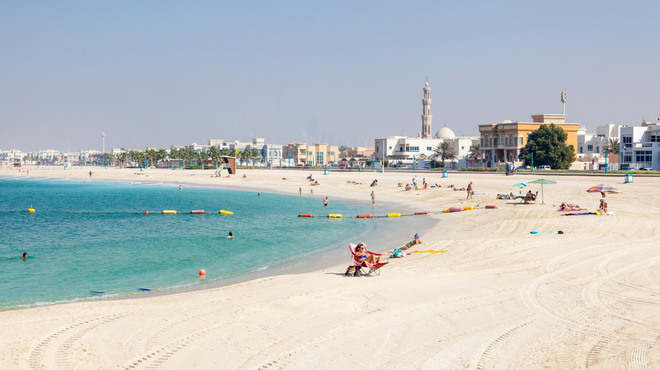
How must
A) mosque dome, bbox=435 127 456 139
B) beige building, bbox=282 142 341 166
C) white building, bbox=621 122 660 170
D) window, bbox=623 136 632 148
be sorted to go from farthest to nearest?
beige building, bbox=282 142 341 166
mosque dome, bbox=435 127 456 139
window, bbox=623 136 632 148
white building, bbox=621 122 660 170

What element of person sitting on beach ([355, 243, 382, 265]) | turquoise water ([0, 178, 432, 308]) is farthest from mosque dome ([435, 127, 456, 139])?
person sitting on beach ([355, 243, 382, 265])

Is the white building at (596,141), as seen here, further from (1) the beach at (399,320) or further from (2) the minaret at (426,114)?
(1) the beach at (399,320)

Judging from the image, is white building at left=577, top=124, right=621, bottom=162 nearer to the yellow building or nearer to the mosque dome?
the yellow building

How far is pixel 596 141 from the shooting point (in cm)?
11069

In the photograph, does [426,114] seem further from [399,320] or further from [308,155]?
[399,320]

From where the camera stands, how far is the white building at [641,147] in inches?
3243

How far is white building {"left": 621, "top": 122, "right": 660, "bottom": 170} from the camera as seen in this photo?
82.4m

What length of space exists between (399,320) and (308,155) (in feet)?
571

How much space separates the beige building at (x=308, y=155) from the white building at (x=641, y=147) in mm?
108399

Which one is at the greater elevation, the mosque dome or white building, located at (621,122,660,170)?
the mosque dome

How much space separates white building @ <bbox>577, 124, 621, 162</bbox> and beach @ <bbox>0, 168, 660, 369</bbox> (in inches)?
3917

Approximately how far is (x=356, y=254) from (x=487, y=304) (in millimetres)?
5353

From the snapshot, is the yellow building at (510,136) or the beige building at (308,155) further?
the beige building at (308,155)

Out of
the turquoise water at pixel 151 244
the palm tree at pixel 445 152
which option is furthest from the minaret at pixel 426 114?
the turquoise water at pixel 151 244
